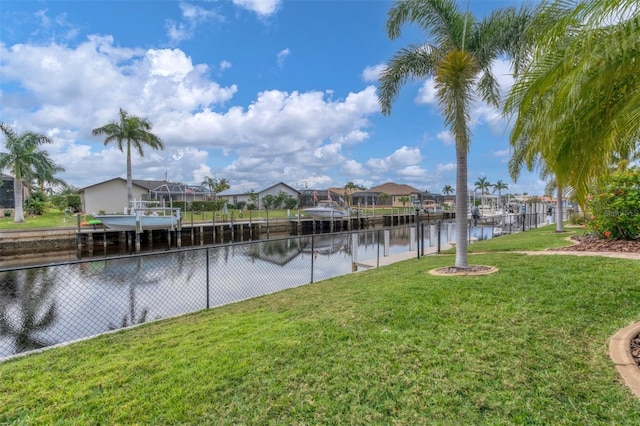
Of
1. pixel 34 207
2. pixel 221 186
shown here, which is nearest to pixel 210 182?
pixel 221 186

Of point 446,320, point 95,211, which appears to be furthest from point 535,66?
point 95,211

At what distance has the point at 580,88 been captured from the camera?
11.0 feet

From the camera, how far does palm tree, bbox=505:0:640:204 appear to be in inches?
124

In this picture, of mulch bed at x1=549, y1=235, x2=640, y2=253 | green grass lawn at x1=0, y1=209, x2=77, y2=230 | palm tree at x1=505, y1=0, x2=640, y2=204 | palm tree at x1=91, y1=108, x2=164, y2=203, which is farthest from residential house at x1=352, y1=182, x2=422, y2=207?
palm tree at x1=505, y1=0, x2=640, y2=204

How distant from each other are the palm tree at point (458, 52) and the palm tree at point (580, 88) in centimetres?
290

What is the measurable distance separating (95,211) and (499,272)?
1843 inches

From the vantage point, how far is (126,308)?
8.71 m

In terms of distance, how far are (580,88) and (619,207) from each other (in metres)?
9.20

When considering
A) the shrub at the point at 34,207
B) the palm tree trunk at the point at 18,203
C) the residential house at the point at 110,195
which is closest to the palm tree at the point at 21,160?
the palm tree trunk at the point at 18,203

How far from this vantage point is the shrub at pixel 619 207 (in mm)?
9812

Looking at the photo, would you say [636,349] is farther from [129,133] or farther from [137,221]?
[129,133]

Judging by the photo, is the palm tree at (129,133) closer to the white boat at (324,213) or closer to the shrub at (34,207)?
the shrub at (34,207)

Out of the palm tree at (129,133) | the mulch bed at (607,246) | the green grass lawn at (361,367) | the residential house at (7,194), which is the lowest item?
the green grass lawn at (361,367)

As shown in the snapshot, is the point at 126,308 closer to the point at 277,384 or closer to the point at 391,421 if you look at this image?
the point at 277,384
